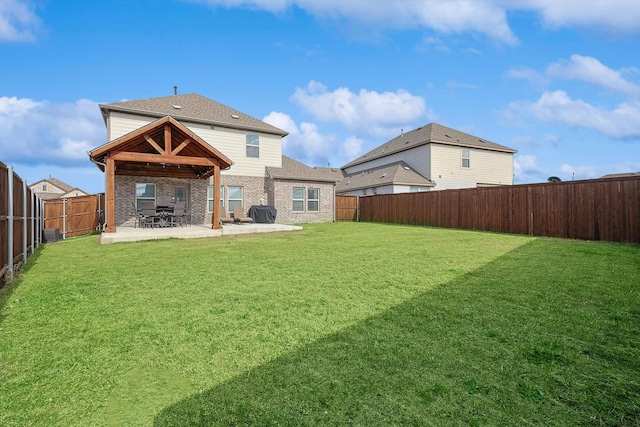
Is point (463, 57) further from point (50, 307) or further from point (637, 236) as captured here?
point (50, 307)

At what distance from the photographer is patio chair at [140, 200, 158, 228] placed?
12.8 meters

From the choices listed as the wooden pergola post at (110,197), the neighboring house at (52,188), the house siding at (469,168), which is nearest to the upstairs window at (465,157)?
the house siding at (469,168)

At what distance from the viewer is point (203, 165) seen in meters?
12.4

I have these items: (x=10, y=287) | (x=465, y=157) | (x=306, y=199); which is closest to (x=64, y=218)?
(x=10, y=287)

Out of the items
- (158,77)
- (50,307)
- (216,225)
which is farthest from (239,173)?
(50,307)

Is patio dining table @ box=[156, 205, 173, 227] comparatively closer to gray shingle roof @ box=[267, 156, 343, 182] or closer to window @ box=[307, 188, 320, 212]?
gray shingle roof @ box=[267, 156, 343, 182]

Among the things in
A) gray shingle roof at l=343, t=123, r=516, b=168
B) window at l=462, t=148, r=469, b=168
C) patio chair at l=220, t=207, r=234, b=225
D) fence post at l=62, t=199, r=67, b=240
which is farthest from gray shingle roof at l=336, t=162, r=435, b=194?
fence post at l=62, t=199, r=67, b=240

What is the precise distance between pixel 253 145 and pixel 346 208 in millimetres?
8767

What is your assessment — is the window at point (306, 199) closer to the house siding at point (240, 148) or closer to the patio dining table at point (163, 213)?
the house siding at point (240, 148)

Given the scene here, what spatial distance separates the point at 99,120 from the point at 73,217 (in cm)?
639

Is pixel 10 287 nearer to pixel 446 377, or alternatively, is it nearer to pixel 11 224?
pixel 11 224

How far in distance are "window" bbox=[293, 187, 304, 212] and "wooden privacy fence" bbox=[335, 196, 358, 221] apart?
4.04 metres

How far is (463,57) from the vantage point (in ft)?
49.1

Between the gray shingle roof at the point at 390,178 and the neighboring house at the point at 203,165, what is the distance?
5609mm
